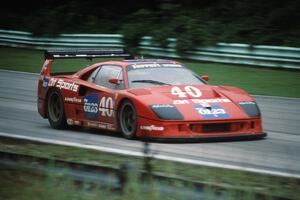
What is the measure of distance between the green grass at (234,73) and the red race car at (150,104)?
5709 millimetres

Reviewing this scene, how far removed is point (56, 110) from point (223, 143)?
374 cm

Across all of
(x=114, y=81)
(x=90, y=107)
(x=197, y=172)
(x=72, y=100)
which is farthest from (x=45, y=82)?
(x=197, y=172)

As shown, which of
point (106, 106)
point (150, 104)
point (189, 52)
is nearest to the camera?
point (150, 104)

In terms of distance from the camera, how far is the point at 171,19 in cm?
2822

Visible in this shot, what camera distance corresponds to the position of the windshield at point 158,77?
37.1ft

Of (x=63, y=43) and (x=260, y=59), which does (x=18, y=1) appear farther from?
(x=260, y=59)

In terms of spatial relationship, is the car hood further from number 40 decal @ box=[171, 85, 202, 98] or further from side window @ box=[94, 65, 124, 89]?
side window @ box=[94, 65, 124, 89]

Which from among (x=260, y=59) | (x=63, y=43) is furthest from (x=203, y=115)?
(x=63, y=43)

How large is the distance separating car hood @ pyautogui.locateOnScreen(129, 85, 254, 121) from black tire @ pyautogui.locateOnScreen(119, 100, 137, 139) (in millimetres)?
199

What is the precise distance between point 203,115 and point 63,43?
18590 millimetres

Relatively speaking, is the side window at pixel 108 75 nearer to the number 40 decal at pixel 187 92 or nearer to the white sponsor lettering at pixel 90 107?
the white sponsor lettering at pixel 90 107

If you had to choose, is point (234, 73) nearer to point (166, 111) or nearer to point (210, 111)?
point (210, 111)

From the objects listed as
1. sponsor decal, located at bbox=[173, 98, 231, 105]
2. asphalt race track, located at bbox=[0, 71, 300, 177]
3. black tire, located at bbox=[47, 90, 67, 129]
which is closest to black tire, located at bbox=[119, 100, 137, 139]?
asphalt race track, located at bbox=[0, 71, 300, 177]

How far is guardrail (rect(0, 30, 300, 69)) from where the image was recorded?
70.7 feet
